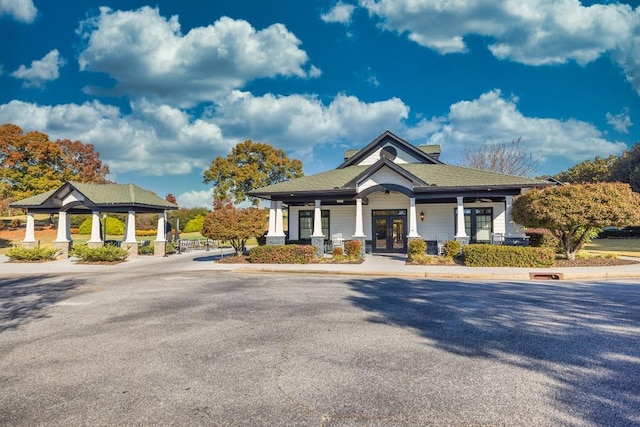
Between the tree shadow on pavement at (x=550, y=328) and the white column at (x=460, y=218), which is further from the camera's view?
the white column at (x=460, y=218)

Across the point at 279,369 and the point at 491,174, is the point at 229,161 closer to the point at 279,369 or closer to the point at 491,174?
the point at 491,174

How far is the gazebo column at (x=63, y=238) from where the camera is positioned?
23805mm

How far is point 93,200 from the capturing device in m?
23.1

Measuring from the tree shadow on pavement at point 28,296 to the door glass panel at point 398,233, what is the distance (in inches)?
672

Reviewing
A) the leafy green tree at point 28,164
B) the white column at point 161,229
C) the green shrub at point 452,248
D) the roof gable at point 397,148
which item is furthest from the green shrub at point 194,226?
the green shrub at point 452,248

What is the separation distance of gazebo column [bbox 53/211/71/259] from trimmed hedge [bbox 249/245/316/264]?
1390 cm

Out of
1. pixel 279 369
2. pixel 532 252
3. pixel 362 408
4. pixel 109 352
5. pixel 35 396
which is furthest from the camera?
pixel 532 252

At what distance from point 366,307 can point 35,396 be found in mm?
6156

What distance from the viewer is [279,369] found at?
490 centimetres

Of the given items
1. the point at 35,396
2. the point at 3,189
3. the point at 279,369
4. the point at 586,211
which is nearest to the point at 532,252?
the point at 586,211

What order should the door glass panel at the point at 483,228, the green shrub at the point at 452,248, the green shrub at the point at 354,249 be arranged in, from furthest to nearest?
the door glass panel at the point at 483,228 < the green shrub at the point at 354,249 < the green shrub at the point at 452,248

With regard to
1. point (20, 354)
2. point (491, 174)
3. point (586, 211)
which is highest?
point (491, 174)

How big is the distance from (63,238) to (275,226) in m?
14.2

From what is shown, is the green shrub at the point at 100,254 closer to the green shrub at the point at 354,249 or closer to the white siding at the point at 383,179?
the green shrub at the point at 354,249
